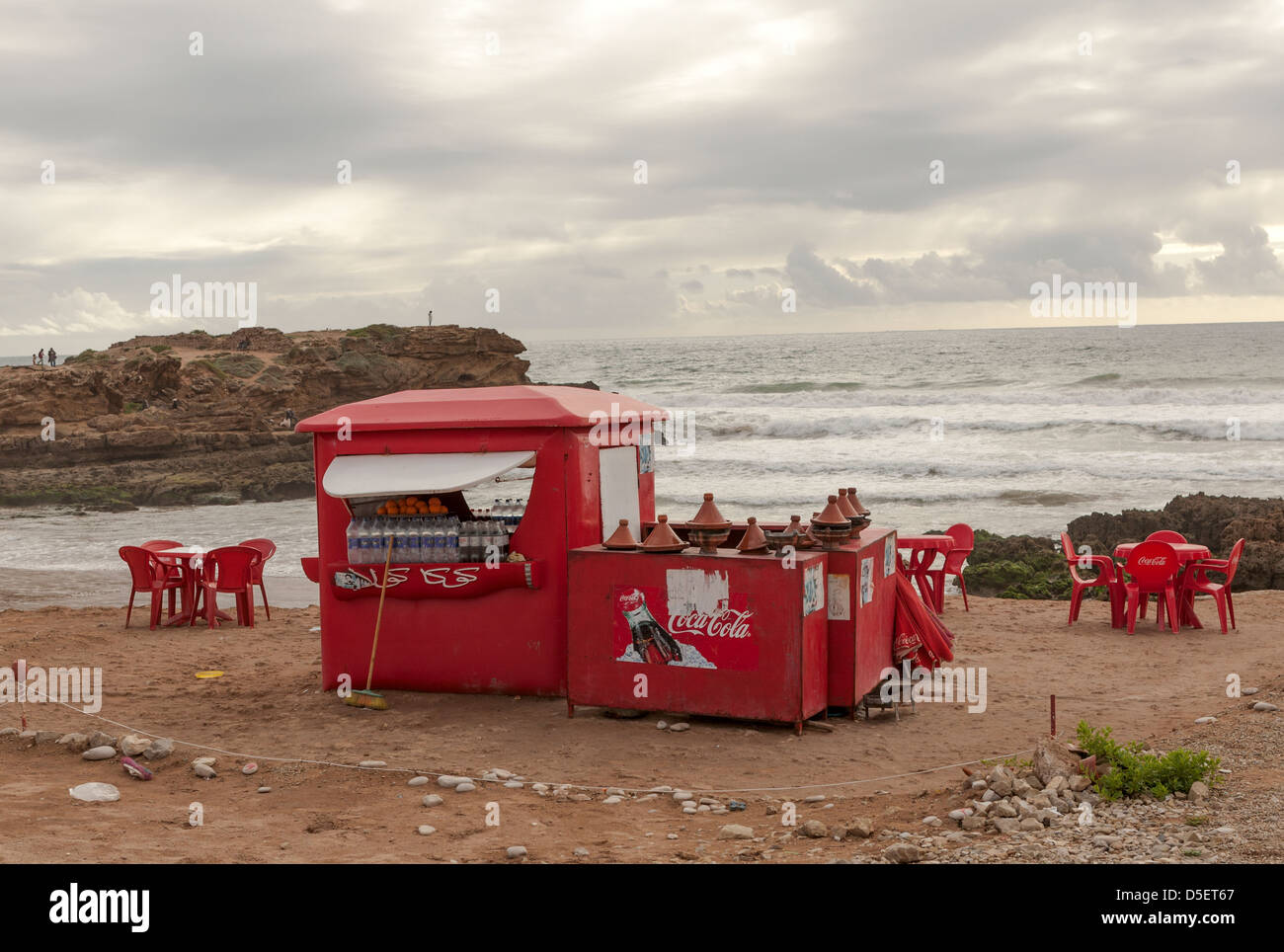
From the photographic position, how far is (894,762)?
26.1 ft

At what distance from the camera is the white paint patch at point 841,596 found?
8.67 metres

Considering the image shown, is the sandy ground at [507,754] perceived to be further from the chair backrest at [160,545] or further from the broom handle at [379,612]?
the chair backrest at [160,545]

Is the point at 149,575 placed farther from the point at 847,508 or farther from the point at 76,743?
the point at 847,508

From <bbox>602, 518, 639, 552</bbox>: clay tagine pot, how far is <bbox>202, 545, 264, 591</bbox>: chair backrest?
20.6ft

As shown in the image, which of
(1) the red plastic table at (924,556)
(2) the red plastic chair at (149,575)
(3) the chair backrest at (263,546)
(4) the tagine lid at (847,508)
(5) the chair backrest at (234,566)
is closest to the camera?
(4) the tagine lid at (847,508)

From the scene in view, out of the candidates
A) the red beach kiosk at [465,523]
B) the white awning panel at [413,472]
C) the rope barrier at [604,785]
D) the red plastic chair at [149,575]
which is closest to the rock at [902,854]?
the rope barrier at [604,785]

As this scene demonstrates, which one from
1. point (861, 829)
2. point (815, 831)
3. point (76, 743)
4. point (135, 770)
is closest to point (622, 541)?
point (815, 831)

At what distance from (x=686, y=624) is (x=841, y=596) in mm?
1244

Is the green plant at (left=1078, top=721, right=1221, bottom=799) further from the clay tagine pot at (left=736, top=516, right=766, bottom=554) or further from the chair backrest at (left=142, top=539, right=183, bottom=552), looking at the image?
the chair backrest at (left=142, top=539, right=183, bottom=552)

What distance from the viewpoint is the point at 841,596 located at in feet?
28.6

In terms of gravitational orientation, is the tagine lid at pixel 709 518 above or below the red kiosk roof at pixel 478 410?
below

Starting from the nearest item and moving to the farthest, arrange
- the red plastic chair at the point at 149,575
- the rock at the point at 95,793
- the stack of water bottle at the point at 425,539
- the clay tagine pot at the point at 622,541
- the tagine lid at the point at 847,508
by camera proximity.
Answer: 1. the rock at the point at 95,793
2. the clay tagine pot at the point at 622,541
3. the tagine lid at the point at 847,508
4. the stack of water bottle at the point at 425,539
5. the red plastic chair at the point at 149,575

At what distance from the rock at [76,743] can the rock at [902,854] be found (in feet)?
19.8

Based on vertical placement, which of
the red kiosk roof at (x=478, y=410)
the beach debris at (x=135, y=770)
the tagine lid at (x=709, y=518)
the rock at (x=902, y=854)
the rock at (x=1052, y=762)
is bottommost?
the beach debris at (x=135, y=770)
